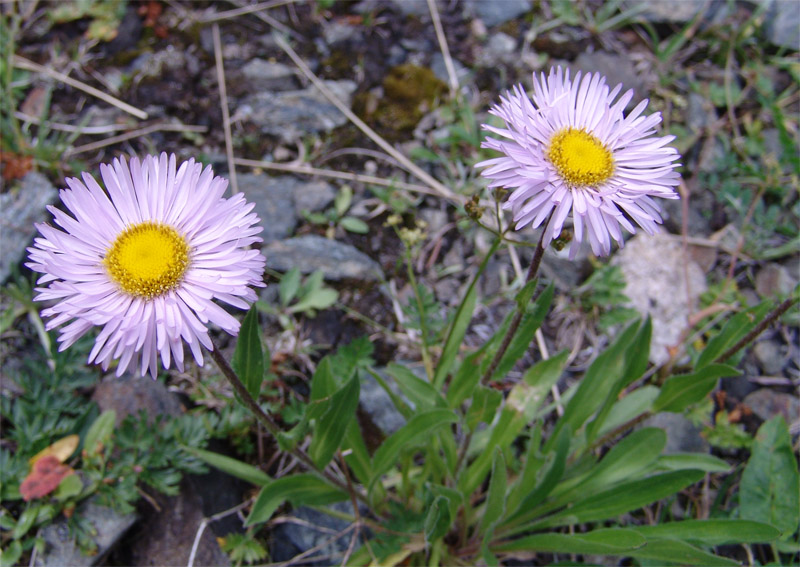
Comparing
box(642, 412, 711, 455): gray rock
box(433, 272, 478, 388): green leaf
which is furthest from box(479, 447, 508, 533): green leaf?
box(642, 412, 711, 455): gray rock

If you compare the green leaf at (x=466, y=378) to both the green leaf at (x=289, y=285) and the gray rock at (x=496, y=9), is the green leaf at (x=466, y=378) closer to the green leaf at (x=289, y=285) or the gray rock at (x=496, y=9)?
the green leaf at (x=289, y=285)

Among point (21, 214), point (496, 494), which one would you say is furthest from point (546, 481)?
point (21, 214)

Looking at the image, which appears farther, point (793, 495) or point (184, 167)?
point (793, 495)

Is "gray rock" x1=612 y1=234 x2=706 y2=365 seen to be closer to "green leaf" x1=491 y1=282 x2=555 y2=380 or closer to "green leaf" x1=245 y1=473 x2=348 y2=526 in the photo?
"green leaf" x1=491 y1=282 x2=555 y2=380

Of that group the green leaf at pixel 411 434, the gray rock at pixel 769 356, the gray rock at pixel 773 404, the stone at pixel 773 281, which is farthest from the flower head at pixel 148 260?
the stone at pixel 773 281

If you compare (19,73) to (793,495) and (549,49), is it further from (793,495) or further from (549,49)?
(793,495)

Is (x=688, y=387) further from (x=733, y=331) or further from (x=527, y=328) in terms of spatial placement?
(x=527, y=328)

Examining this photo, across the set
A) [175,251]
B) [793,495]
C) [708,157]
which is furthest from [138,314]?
[708,157]

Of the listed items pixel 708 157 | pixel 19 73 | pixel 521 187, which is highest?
pixel 708 157
